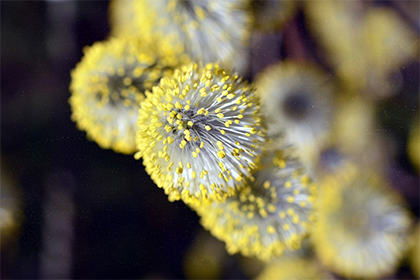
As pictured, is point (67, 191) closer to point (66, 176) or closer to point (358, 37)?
point (66, 176)

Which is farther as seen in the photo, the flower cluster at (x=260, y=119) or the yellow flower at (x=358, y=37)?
the yellow flower at (x=358, y=37)

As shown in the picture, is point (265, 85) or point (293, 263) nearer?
point (265, 85)

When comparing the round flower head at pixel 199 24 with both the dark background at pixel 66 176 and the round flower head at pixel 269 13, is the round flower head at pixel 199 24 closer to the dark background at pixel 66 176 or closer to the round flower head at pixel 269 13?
the round flower head at pixel 269 13

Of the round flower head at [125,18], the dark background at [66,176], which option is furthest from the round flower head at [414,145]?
the round flower head at [125,18]

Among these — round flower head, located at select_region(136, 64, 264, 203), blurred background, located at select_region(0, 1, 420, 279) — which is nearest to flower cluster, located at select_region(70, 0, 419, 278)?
round flower head, located at select_region(136, 64, 264, 203)

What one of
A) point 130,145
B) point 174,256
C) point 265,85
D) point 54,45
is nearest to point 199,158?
point 130,145

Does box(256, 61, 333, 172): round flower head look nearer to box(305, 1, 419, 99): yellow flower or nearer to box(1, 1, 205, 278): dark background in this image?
box(305, 1, 419, 99): yellow flower

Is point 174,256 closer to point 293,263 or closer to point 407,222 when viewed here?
point 293,263
